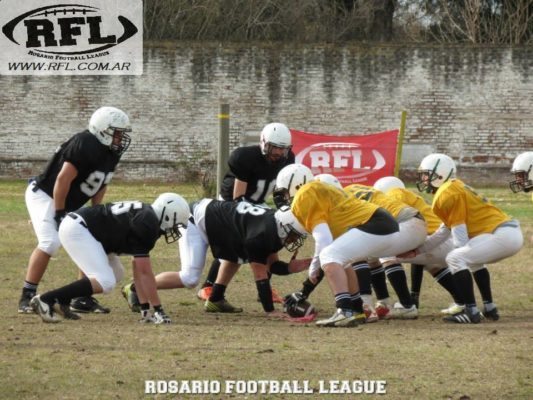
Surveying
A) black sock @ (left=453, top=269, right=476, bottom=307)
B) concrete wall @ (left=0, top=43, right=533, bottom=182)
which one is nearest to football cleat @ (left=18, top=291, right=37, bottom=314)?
black sock @ (left=453, top=269, right=476, bottom=307)

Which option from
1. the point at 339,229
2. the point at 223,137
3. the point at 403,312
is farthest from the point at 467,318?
the point at 223,137

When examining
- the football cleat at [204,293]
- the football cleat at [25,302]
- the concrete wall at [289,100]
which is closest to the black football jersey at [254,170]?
the football cleat at [204,293]

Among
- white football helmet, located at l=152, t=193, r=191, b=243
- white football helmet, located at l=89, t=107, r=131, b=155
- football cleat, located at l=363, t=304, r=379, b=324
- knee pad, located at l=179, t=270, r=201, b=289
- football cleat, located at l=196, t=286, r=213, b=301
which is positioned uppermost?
white football helmet, located at l=89, t=107, r=131, b=155

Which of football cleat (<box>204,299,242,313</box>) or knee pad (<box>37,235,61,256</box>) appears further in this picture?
football cleat (<box>204,299,242,313</box>)

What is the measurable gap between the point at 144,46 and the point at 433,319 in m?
22.5

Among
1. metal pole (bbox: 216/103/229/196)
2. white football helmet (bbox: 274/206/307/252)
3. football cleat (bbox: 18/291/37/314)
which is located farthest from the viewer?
metal pole (bbox: 216/103/229/196)

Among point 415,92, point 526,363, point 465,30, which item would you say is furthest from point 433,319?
point 465,30

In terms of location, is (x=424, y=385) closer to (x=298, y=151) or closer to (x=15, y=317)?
(x=15, y=317)

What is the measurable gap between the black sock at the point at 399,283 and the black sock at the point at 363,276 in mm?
316

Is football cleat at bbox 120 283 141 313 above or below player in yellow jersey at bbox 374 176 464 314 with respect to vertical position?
below

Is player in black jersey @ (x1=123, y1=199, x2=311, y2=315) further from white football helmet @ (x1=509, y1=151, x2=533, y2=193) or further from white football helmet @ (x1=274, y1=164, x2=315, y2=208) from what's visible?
white football helmet @ (x1=509, y1=151, x2=533, y2=193)

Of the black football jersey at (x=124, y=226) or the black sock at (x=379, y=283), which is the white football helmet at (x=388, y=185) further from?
the black football jersey at (x=124, y=226)

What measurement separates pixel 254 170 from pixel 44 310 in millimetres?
3031

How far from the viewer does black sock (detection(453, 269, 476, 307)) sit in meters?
10.9
